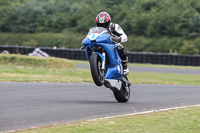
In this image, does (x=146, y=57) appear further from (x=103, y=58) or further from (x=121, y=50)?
(x=103, y=58)

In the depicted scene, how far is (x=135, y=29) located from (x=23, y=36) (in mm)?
12017

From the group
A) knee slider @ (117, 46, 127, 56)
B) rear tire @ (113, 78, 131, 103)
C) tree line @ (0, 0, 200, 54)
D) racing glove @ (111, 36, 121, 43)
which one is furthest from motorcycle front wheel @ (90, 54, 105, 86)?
tree line @ (0, 0, 200, 54)

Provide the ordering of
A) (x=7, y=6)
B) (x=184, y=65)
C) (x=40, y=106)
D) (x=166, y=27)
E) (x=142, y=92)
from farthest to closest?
(x=7, y=6) → (x=166, y=27) → (x=184, y=65) → (x=142, y=92) → (x=40, y=106)

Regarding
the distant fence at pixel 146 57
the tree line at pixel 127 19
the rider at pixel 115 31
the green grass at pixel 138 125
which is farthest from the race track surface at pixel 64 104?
the tree line at pixel 127 19

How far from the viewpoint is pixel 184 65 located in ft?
92.3

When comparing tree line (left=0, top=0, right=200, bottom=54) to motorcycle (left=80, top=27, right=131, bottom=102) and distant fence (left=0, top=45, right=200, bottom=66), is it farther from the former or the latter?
motorcycle (left=80, top=27, right=131, bottom=102)

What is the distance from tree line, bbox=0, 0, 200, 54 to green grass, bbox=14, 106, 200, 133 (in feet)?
96.4

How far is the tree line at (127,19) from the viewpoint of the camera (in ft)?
127

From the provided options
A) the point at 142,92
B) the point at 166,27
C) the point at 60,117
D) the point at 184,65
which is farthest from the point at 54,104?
the point at 166,27

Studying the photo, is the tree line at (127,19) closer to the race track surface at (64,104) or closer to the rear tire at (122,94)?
the race track surface at (64,104)

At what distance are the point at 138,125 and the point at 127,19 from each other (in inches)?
1507

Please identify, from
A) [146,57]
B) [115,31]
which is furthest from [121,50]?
[146,57]

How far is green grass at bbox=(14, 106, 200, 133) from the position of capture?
17.1 feet

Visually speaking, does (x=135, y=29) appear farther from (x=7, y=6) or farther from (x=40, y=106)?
(x=40, y=106)
